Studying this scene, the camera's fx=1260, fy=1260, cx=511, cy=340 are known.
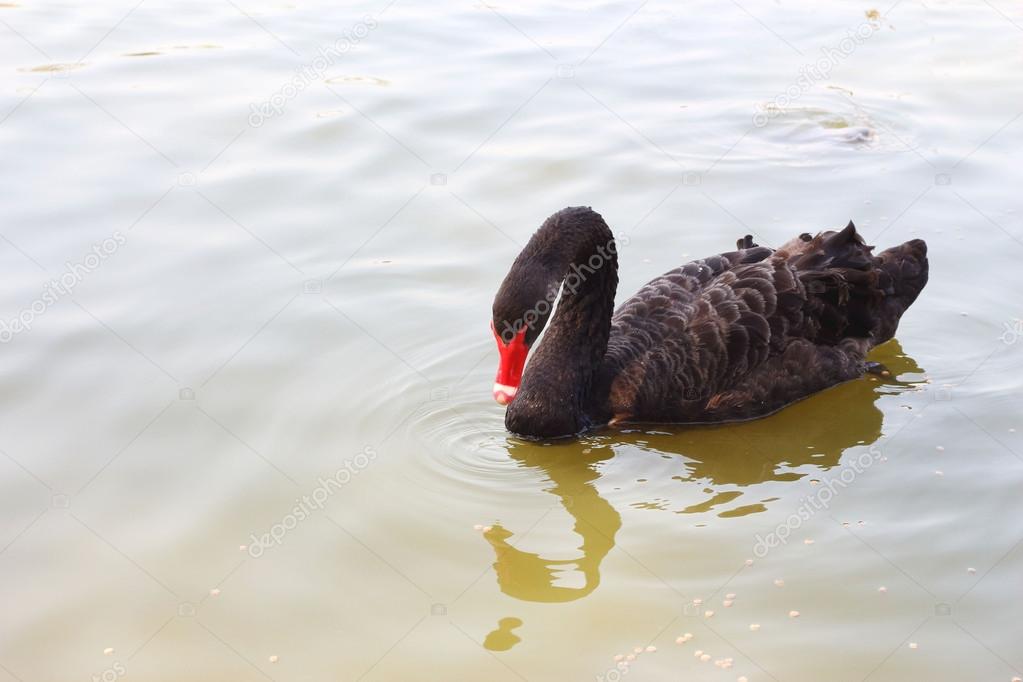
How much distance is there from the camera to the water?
5070 millimetres

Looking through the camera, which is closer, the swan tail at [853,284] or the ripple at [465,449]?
the ripple at [465,449]

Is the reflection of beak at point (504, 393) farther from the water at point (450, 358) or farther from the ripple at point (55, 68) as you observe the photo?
the ripple at point (55, 68)

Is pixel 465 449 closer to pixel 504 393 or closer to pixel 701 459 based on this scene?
pixel 504 393

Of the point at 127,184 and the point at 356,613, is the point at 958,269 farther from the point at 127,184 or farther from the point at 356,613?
the point at 127,184

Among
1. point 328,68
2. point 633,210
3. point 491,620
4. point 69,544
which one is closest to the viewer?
point 491,620

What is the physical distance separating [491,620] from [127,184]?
16.6ft

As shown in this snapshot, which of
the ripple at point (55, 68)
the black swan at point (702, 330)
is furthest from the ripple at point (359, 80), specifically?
the black swan at point (702, 330)

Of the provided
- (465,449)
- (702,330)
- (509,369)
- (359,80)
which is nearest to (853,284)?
(702,330)

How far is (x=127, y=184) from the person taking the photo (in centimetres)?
880

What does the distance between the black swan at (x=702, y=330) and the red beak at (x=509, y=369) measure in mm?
98

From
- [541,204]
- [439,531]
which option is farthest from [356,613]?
[541,204]

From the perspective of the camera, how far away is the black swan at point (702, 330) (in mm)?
6492

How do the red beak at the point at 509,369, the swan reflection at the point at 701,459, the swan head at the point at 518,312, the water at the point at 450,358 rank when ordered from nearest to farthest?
the water at the point at 450,358, the swan reflection at the point at 701,459, the swan head at the point at 518,312, the red beak at the point at 509,369

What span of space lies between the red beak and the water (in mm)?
452
